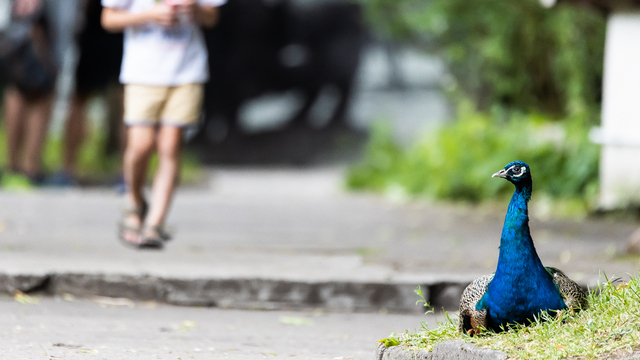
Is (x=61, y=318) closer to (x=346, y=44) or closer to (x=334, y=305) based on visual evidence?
(x=334, y=305)

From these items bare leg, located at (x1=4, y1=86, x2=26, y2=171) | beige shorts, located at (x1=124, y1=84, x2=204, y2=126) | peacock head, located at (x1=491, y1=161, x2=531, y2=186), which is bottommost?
peacock head, located at (x1=491, y1=161, x2=531, y2=186)

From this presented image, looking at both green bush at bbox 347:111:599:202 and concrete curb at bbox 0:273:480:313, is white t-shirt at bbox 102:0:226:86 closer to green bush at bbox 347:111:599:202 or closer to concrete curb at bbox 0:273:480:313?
concrete curb at bbox 0:273:480:313

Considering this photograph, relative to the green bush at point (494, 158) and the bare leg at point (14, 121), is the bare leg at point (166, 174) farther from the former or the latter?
the green bush at point (494, 158)

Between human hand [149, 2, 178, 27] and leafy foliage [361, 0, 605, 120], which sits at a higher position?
leafy foliage [361, 0, 605, 120]

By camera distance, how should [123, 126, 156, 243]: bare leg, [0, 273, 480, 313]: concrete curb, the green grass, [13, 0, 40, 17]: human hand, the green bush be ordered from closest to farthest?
1. the green grass
2. [0, 273, 480, 313]: concrete curb
3. [123, 126, 156, 243]: bare leg
4. the green bush
5. [13, 0, 40, 17]: human hand

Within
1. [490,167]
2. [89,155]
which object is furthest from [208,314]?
[89,155]

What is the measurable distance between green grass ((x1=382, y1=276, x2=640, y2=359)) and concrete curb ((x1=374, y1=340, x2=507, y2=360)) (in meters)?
0.03

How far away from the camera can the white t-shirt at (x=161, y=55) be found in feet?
16.9

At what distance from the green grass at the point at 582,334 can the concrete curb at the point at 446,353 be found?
3cm

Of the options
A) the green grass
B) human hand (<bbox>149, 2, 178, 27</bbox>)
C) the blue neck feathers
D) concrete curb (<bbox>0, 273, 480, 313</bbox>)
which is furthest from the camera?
human hand (<bbox>149, 2, 178, 27</bbox>)

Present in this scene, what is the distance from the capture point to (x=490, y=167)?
8227mm

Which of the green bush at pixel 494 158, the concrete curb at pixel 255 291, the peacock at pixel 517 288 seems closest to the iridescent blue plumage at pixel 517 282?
the peacock at pixel 517 288

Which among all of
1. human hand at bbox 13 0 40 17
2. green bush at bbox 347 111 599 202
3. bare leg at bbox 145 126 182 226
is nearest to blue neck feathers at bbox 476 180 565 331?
bare leg at bbox 145 126 182 226

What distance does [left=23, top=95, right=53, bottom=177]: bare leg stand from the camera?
8242 millimetres
